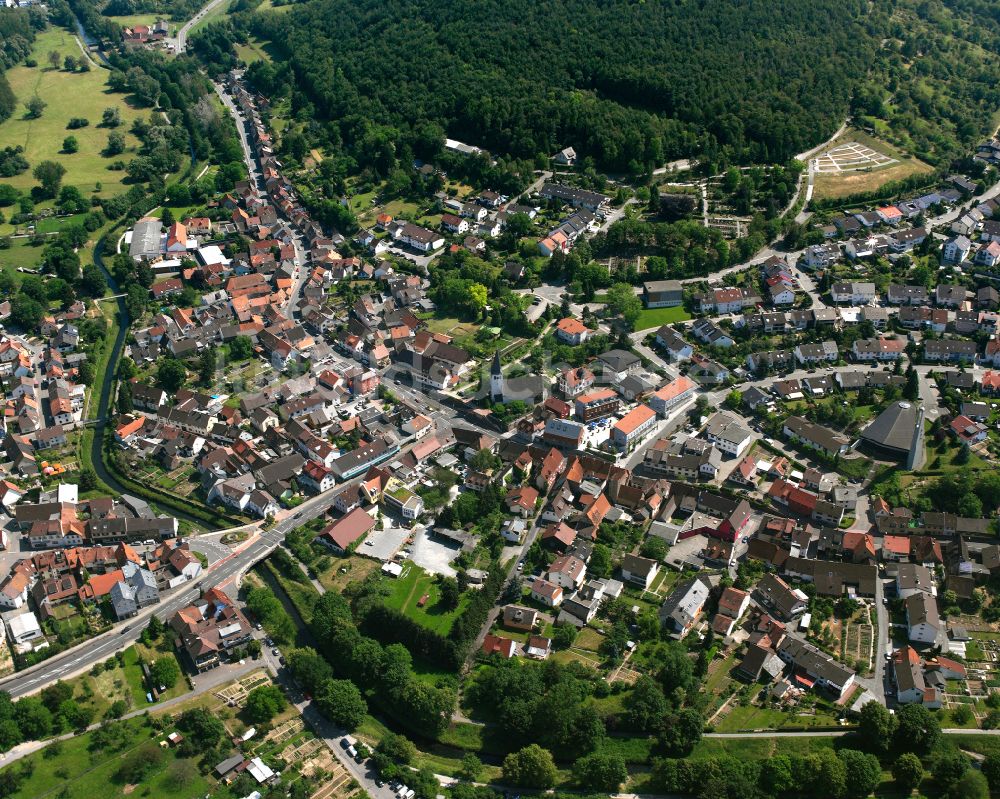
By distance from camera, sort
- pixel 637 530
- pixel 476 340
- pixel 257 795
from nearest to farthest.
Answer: pixel 257 795 → pixel 637 530 → pixel 476 340

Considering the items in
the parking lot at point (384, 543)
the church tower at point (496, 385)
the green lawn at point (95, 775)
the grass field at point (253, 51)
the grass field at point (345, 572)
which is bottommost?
the green lawn at point (95, 775)

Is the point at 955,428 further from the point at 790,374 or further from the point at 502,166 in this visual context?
the point at 502,166

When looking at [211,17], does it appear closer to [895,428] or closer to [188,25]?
[188,25]

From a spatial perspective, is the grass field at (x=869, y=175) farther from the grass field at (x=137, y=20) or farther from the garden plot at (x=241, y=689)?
the grass field at (x=137, y=20)

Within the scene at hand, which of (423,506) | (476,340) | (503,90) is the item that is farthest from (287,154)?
(423,506)

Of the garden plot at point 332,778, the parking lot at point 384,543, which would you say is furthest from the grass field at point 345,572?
the garden plot at point 332,778

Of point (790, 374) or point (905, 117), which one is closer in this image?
point (790, 374)
